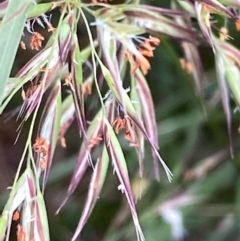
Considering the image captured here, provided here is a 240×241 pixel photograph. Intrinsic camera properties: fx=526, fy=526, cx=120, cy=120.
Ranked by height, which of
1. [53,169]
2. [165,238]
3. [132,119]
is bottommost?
[165,238]

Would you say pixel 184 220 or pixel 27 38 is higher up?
pixel 27 38

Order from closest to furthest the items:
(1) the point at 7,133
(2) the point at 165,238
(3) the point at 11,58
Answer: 1. (3) the point at 11,58
2. (2) the point at 165,238
3. (1) the point at 7,133

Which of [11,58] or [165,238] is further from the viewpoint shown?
[165,238]

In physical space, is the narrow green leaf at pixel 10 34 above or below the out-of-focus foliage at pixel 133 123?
above

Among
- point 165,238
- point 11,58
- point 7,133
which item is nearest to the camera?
point 11,58

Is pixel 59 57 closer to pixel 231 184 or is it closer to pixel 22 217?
pixel 22 217

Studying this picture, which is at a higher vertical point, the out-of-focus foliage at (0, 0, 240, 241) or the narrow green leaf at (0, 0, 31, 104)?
the narrow green leaf at (0, 0, 31, 104)

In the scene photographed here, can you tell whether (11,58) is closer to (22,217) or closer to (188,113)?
(22,217)

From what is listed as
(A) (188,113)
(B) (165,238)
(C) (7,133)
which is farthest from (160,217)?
(C) (7,133)
